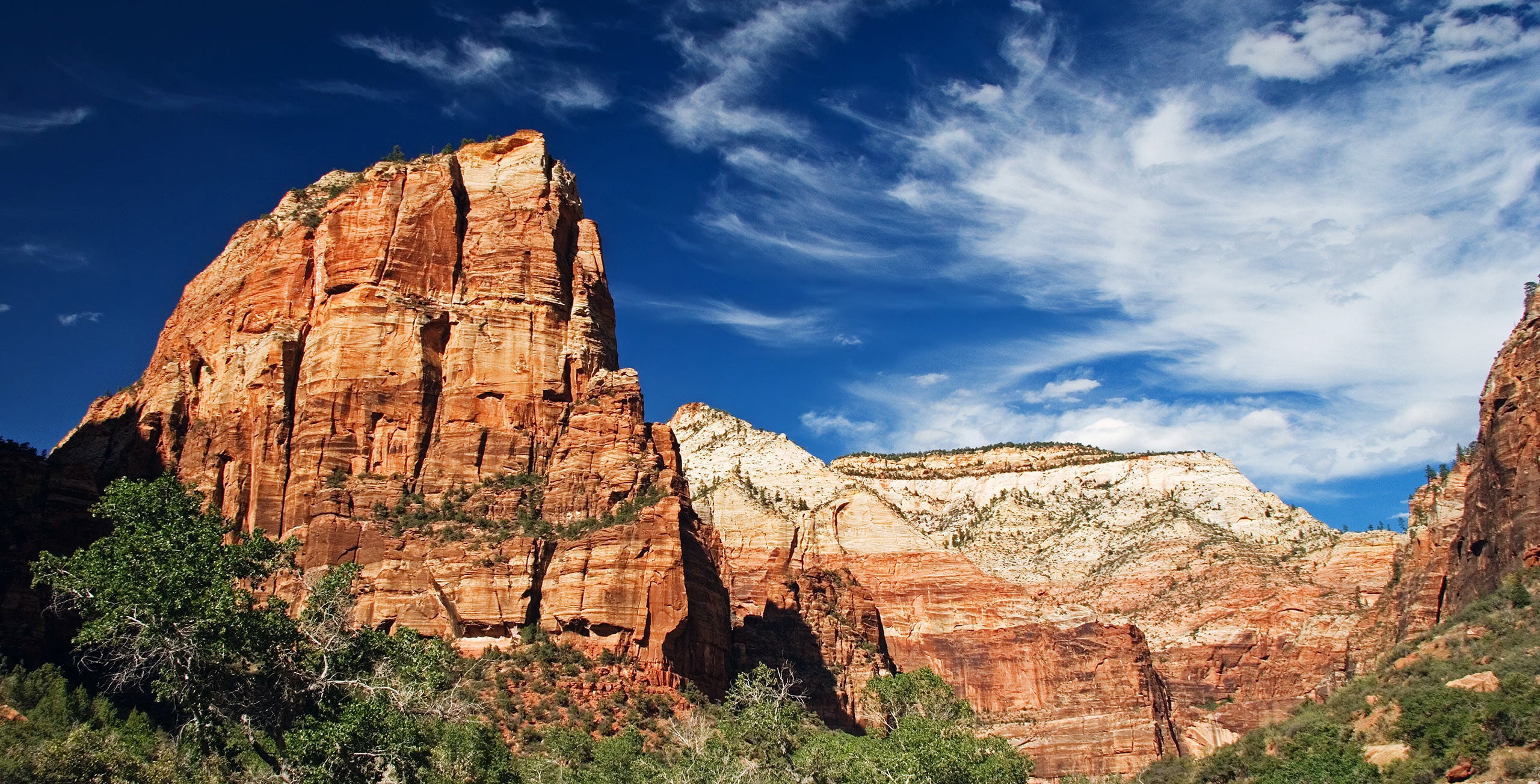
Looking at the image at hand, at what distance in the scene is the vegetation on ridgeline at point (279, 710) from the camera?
34.3 metres

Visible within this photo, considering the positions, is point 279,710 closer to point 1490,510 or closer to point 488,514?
point 488,514

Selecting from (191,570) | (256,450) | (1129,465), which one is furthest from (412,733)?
(1129,465)

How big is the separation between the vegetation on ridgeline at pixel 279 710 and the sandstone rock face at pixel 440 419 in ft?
21.6

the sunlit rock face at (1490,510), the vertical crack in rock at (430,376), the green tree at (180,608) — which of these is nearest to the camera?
the green tree at (180,608)

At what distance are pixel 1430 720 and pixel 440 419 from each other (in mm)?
48429

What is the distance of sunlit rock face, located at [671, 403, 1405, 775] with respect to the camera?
10556 cm

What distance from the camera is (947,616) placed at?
115m

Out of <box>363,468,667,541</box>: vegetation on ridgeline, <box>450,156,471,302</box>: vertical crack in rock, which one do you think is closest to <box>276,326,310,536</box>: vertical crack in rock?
<box>363,468,667,541</box>: vegetation on ridgeline

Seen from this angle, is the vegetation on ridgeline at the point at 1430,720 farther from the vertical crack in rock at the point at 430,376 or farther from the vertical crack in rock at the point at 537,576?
the vertical crack in rock at the point at 430,376

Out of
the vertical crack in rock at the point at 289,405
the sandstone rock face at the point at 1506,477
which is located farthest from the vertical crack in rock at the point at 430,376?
the sandstone rock face at the point at 1506,477

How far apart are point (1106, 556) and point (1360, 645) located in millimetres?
32322

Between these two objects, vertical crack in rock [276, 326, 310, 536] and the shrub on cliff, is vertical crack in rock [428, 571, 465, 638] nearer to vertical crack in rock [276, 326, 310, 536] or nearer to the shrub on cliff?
vertical crack in rock [276, 326, 310, 536]

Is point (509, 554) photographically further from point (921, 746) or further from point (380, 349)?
point (921, 746)

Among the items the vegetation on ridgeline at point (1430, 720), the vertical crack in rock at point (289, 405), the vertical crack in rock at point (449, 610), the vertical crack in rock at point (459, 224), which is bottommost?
the vegetation on ridgeline at point (1430, 720)
